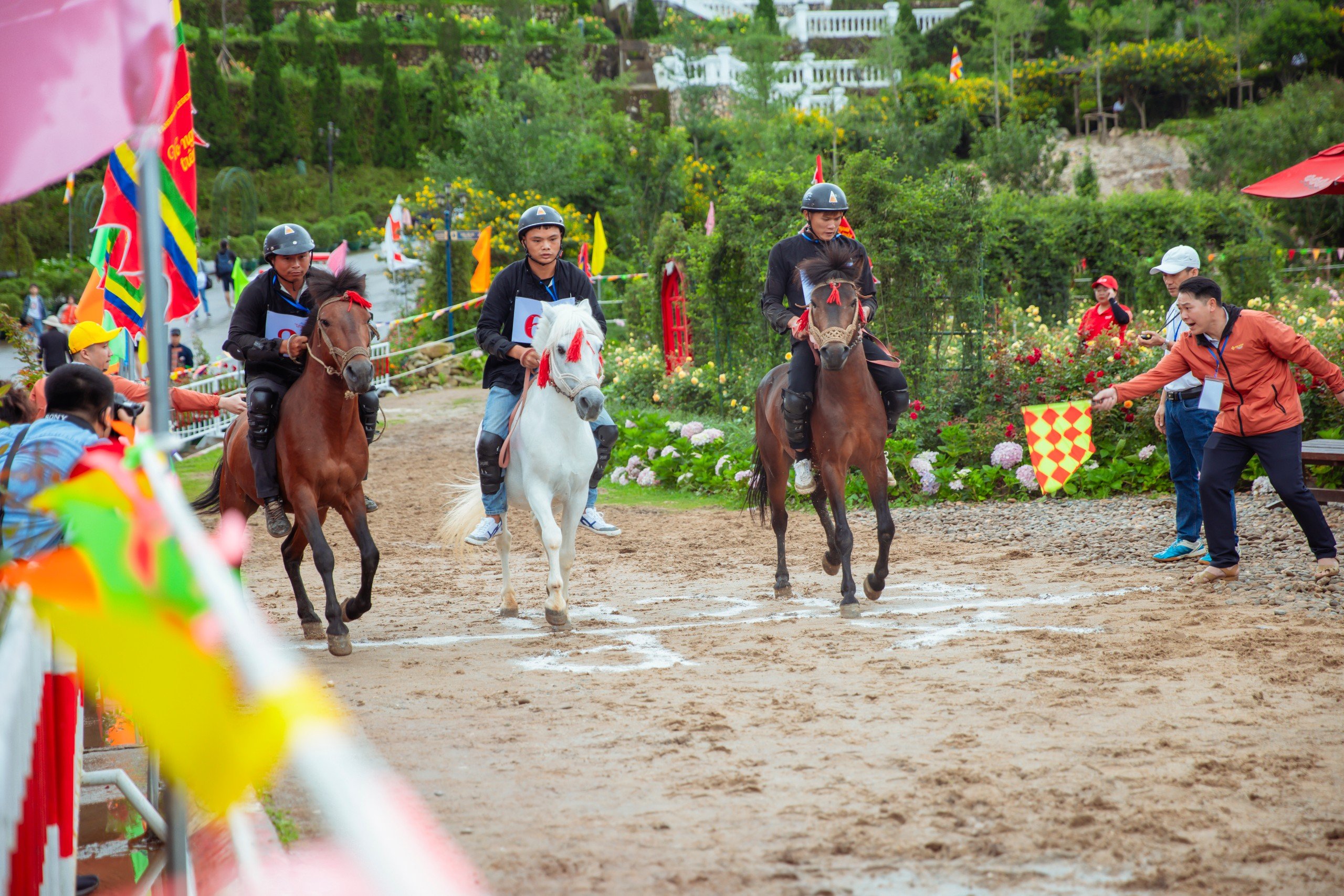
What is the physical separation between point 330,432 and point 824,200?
3.78 m

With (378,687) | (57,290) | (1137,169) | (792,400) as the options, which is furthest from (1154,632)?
(1137,169)

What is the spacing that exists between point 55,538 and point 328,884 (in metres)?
2.61

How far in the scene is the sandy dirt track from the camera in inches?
139

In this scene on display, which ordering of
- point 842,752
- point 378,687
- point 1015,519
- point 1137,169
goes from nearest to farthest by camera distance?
point 842,752 → point 378,687 → point 1015,519 → point 1137,169

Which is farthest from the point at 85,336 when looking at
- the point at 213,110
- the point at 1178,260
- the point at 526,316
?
the point at 213,110

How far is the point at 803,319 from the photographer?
25.5 ft

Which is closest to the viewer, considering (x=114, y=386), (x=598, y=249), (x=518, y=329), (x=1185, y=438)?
(x=114, y=386)

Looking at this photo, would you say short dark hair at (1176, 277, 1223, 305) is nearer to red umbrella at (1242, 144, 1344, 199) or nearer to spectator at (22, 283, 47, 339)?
red umbrella at (1242, 144, 1344, 199)

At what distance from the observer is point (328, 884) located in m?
1.38

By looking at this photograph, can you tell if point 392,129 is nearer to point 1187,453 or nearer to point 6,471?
point 1187,453

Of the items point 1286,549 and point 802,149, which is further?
point 802,149

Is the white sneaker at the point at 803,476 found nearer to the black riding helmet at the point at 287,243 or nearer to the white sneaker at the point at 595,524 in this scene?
the white sneaker at the point at 595,524

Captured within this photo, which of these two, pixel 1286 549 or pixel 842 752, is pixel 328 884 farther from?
pixel 1286 549

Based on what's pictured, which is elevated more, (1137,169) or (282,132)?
(282,132)
